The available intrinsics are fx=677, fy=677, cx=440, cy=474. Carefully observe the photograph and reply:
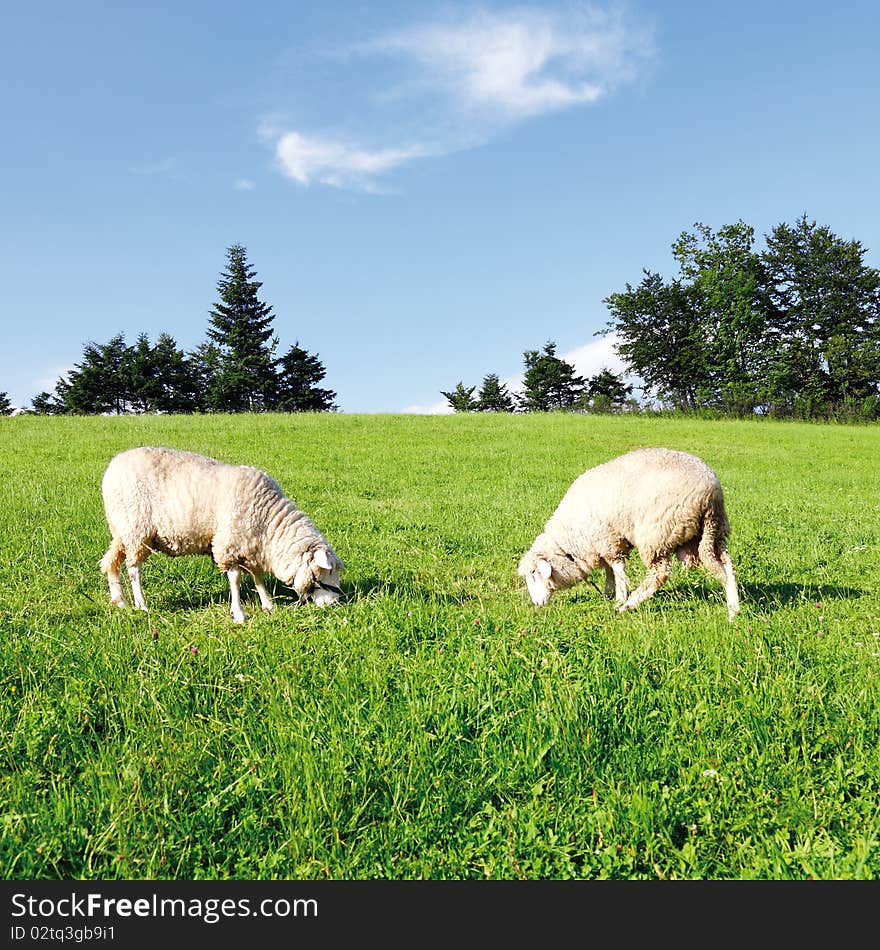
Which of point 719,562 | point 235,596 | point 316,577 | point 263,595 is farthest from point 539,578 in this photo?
point 235,596

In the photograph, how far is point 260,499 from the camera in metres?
7.11

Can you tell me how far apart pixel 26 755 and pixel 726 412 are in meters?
51.3

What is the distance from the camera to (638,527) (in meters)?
7.05

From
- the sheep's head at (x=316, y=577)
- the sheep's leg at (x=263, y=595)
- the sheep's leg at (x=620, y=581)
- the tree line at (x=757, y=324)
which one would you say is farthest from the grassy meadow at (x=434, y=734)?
the tree line at (x=757, y=324)

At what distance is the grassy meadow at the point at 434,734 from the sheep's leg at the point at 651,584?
0.95 ft

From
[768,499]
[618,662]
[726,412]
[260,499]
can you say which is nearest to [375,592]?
[260,499]

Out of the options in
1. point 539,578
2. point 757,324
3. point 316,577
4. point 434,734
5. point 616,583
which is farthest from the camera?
point 757,324

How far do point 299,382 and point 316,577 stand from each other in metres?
65.7

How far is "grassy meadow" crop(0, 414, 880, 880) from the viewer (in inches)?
122

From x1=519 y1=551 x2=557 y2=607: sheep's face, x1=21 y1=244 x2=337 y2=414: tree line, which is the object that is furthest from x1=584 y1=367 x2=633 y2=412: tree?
x1=519 y1=551 x2=557 y2=607: sheep's face

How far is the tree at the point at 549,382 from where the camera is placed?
79562 mm

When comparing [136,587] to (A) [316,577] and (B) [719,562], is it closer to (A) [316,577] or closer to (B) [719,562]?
(A) [316,577]

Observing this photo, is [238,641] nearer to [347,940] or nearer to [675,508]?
[347,940]

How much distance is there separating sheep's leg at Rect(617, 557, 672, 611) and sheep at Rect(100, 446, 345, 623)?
9.83 ft
